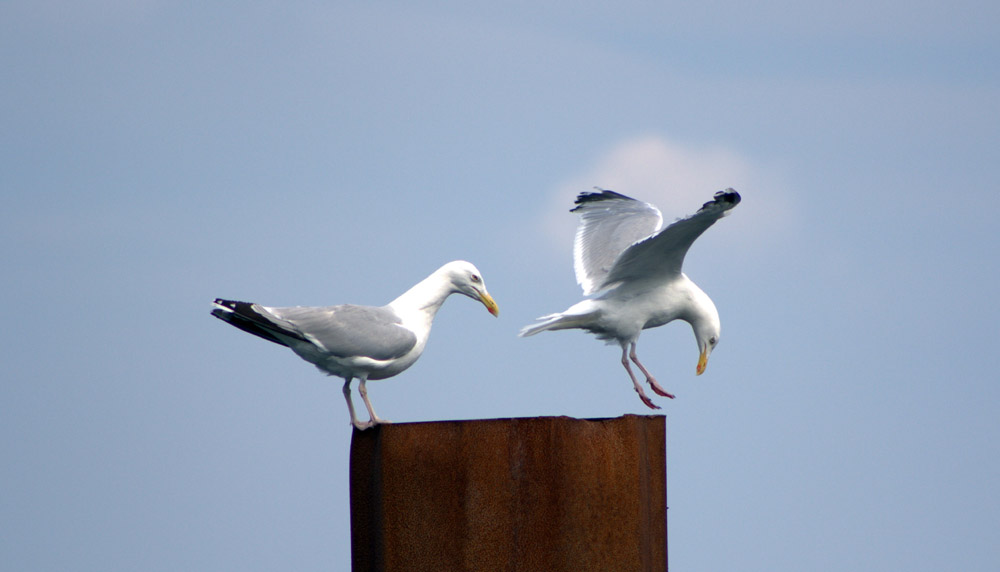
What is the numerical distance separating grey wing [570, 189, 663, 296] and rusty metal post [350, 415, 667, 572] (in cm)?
478

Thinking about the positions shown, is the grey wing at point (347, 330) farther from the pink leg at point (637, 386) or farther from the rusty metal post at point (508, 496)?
the pink leg at point (637, 386)

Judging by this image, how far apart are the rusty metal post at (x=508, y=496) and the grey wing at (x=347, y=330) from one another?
1603 millimetres

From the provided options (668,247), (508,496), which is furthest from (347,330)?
(668,247)

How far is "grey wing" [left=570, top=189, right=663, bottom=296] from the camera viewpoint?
11.1 meters

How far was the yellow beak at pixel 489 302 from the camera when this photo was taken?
8500mm

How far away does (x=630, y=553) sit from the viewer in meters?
5.78

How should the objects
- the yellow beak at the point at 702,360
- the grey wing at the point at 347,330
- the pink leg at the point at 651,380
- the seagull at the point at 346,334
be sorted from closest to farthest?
the seagull at the point at 346,334
the grey wing at the point at 347,330
the pink leg at the point at 651,380
the yellow beak at the point at 702,360

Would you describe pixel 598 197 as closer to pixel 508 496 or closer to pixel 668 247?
pixel 668 247

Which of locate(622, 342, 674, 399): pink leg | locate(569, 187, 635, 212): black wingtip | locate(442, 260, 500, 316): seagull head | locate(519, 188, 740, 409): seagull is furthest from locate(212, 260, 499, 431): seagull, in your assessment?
locate(569, 187, 635, 212): black wingtip

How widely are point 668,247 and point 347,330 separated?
11.0ft

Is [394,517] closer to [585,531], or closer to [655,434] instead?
[585,531]

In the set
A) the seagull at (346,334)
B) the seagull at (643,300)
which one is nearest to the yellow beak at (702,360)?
the seagull at (643,300)

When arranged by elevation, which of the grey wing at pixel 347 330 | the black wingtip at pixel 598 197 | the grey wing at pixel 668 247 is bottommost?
the grey wing at pixel 347 330

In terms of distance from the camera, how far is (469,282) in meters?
8.38
